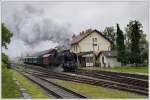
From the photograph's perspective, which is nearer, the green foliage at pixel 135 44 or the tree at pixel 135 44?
the tree at pixel 135 44

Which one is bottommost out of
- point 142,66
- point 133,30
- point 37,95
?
point 37,95

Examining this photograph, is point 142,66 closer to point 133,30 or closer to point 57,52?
point 133,30

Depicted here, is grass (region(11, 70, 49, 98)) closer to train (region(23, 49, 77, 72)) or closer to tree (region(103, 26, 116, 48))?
tree (region(103, 26, 116, 48))

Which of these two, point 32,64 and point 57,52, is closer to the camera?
point 57,52

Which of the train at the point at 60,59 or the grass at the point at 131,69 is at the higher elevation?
the train at the point at 60,59

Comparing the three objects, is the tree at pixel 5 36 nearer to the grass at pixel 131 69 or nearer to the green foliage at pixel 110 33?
the green foliage at pixel 110 33

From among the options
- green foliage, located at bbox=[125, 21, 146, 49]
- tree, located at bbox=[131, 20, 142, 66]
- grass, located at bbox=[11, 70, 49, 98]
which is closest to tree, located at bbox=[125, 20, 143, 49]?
green foliage, located at bbox=[125, 21, 146, 49]

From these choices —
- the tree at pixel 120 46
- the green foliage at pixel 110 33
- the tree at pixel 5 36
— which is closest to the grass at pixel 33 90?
the tree at pixel 5 36

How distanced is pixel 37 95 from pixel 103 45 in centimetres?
536

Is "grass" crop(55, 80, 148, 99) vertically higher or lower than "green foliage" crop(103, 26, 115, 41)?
lower

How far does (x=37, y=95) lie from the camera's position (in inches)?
674

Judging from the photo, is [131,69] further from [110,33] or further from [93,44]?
[110,33]

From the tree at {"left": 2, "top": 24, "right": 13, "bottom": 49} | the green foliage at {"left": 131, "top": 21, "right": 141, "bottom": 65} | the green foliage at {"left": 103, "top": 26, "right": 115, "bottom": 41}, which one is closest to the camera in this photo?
the tree at {"left": 2, "top": 24, "right": 13, "bottom": 49}

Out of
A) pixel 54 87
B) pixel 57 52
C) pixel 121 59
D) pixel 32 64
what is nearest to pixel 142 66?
pixel 121 59
